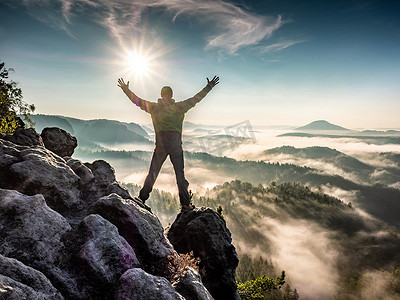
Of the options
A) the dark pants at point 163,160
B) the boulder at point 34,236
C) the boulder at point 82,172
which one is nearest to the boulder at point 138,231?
the boulder at point 34,236

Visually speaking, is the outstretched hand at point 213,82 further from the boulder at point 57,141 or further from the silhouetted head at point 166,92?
the boulder at point 57,141

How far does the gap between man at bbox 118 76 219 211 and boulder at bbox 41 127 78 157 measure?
6472 mm

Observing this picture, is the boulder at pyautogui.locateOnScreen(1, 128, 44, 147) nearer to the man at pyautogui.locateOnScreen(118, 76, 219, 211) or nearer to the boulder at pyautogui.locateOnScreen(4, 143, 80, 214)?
the boulder at pyautogui.locateOnScreen(4, 143, 80, 214)

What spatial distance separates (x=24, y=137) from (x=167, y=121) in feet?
23.6

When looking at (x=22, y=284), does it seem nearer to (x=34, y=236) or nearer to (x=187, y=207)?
(x=34, y=236)

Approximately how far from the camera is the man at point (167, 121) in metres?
10.8

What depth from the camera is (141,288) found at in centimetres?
530

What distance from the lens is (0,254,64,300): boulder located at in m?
3.73

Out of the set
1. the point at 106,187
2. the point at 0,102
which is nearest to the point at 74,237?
the point at 106,187

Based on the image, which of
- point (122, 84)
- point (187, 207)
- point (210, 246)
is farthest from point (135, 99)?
point (210, 246)

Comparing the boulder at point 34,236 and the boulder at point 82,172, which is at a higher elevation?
the boulder at point 82,172

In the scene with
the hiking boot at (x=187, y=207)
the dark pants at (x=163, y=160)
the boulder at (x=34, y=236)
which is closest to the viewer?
the boulder at (x=34, y=236)

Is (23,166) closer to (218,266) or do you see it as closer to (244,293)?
(218,266)

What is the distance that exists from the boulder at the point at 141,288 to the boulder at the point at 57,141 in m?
11.4
